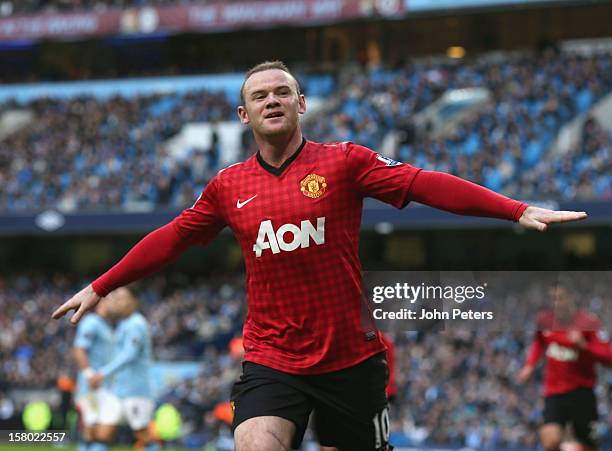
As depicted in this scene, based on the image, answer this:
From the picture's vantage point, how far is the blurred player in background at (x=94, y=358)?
11.4m

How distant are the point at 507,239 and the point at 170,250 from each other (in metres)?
22.0

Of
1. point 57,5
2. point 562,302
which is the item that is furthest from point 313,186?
point 57,5

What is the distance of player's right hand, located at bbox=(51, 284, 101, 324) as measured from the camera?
5.52m

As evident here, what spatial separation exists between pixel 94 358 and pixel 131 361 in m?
0.60

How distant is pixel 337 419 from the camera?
17.3 ft

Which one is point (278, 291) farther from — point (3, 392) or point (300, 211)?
point (3, 392)

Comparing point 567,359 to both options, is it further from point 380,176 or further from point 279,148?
point 279,148

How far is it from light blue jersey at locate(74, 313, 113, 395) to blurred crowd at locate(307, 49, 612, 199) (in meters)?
12.6

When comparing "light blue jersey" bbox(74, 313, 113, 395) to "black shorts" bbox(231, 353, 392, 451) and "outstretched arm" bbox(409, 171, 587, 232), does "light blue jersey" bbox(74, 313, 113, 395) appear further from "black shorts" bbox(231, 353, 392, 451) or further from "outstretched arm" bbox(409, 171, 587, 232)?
"outstretched arm" bbox(409, 171, 587, 232)

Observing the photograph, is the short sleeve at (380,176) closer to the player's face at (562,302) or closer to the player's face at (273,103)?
the player's face at (273,103)

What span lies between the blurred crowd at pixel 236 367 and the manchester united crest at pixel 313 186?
670cm

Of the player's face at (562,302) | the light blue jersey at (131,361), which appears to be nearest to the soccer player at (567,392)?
the player's face at (562,302)

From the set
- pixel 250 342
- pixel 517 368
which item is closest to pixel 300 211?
pixel 250 342

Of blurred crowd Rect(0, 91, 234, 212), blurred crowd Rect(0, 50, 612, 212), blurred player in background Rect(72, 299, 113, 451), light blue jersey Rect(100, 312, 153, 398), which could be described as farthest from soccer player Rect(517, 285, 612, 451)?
blurred crowd Rect(0, 91, 234, 212)
